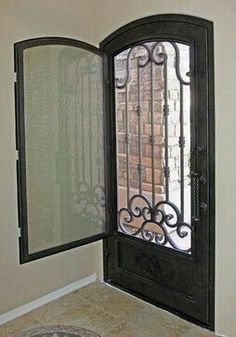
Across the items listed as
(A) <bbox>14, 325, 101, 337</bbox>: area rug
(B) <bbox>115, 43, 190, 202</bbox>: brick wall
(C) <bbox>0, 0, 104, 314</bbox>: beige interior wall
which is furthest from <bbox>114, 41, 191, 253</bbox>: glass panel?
(A) <bbox>14, 325, 101, 337</bbox>: area rug

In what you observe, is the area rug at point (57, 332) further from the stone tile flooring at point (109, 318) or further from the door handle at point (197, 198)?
the door handle at point (197, 198)

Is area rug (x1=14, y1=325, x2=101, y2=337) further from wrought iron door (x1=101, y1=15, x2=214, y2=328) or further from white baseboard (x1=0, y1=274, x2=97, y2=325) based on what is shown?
wrought iron door (x1=101, y1=15, x2=214, y2=328)

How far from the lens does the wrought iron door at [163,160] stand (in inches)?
103

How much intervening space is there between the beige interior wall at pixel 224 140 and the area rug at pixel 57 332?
0.89 metres

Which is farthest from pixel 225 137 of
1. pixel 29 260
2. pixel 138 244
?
pixel 29 260

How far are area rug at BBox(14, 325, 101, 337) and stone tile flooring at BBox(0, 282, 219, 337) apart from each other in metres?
0.05

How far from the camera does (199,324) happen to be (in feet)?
9.12

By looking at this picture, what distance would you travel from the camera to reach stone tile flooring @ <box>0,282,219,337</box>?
273 centimetres

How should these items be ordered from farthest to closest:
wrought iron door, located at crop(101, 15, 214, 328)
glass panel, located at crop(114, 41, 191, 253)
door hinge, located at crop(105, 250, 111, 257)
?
1. door hinge, located at crop(105, 250, 111, 257)
2. glass panel, located at crop(114, 41, 191, 253)
3. wrought iron door, located at crop(101, 15, 214, 328)

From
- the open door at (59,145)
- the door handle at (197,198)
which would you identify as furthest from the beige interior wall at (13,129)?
the door handle at (197,198)

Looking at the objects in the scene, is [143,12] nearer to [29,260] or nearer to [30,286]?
[29,260]

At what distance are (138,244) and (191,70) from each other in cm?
134

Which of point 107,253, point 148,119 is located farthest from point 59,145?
point 107,253

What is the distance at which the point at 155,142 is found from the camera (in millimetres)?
2883
